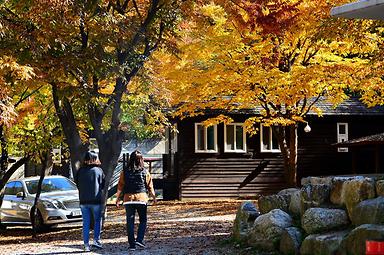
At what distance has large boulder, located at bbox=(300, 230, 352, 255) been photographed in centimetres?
1009

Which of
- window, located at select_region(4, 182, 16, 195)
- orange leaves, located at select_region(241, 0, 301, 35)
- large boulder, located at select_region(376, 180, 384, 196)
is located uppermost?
orange leaves, located at select_region(241, 0, 301, 35)

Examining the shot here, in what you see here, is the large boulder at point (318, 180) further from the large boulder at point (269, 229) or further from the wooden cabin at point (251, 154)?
the wooden cabin at point (251, 154)

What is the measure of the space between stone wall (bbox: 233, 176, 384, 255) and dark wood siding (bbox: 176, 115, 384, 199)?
1712cm

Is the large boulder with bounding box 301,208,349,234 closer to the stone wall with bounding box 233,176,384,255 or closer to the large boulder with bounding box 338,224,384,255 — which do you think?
the stone wall with bounding box 233,176,384,255

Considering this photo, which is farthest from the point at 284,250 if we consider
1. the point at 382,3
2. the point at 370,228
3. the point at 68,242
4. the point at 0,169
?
the point at 0,169

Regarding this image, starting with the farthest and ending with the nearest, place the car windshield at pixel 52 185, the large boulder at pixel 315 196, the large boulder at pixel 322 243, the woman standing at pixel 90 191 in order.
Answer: the car windshield at pixel 52 185 → the woman standing at pixel 90 191 → the large boulder at pixel 315 196 → the large boulder at pixel 322 243

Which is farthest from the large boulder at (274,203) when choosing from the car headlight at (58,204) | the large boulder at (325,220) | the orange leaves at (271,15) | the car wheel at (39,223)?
the car wheel at (39,223)

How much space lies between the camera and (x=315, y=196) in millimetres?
11766

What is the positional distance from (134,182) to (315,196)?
3233 millimetres

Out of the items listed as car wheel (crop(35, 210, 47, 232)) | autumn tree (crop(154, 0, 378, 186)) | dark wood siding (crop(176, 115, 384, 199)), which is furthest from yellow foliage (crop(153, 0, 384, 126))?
dark wood siding (crop(176, 115, 384, 199))

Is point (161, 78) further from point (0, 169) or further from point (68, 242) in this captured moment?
point (68, 242)

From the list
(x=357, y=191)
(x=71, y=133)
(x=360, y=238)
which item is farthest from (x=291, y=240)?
(x=71, y=133)

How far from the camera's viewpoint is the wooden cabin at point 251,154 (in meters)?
30.5

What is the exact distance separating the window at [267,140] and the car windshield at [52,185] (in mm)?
11678
